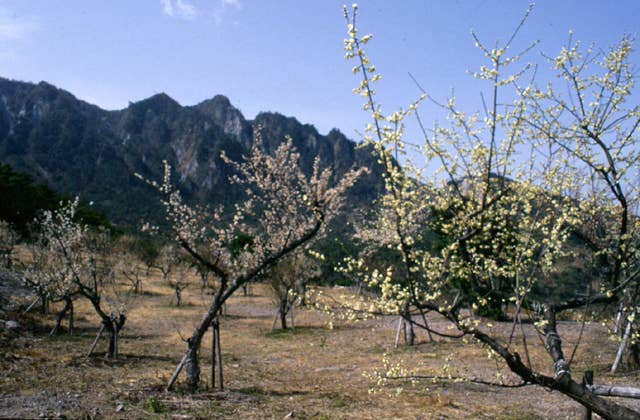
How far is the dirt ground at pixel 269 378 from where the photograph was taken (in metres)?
8.97

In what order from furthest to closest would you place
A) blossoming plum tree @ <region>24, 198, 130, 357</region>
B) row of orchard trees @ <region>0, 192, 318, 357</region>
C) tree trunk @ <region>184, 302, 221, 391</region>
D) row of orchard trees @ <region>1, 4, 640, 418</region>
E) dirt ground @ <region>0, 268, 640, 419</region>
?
1. row of orchard trees @ <region>0, 192, 318, 357</region>
2. blossoming plum tree @ <region>24, 198, 130, 357</region>
3. tree trunk @ <region>184, 302, 221, 391</region>
4. dirt ground @ <region>0, 268, 640, 419</region>
5. row of orchard trees @ <region>1, 4, 640, 418</region>

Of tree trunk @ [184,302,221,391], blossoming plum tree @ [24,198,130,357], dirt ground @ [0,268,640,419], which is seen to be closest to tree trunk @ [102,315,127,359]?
blossoming plum tree @ [24,198,130,357]

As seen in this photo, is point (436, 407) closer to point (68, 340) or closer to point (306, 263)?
point (68, 340)

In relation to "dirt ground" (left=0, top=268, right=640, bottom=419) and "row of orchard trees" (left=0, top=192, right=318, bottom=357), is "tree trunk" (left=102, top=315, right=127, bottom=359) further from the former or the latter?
"dirt ground" (left=0, top=268, right=640, bottom=419)

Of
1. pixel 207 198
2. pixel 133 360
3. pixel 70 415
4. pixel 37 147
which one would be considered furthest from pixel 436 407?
pixel 37 147

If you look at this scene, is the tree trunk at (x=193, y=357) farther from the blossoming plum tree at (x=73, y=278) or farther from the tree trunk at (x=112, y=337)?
the tree trunk at (x=112, y=337)

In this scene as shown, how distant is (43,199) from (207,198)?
12237 cm

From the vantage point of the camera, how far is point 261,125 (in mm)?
12500

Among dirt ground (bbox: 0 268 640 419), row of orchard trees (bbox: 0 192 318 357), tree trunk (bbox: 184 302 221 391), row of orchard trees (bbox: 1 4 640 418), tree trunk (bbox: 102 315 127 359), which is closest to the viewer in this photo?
row of orchard trees (bbox: 1 4 640 418)

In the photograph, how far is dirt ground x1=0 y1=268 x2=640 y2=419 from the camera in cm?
897

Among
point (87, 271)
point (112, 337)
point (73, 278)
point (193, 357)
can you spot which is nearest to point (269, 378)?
point (193, 357)

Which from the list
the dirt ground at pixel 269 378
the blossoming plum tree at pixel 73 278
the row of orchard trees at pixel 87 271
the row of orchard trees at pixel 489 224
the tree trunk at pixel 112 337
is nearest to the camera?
the row of orchard trees at pixel 489 224

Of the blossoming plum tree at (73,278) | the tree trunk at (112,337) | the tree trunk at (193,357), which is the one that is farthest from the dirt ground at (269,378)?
the blossoming plum tree at (73,278)

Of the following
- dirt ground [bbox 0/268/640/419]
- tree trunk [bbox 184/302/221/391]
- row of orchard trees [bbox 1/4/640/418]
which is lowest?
dirt ground [bbox 0/268/640/419]
